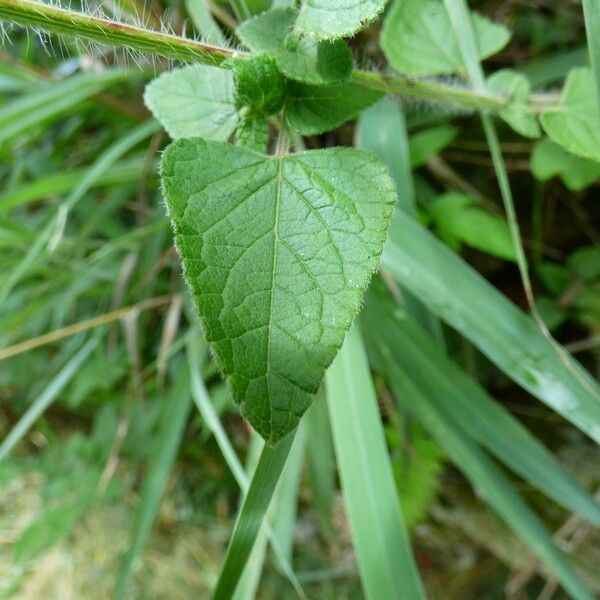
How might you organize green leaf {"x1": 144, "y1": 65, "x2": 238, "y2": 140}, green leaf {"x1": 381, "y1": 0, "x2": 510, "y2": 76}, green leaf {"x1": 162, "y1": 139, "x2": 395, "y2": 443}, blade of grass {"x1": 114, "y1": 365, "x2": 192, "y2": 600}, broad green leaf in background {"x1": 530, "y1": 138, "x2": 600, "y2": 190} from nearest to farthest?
1. green leaf {"x1": 162, "y1": 139, "x2": 395, "y2": 443}
2. green leaf {"x1": 144, "y1": 65, "x2": 238, "y2": 140}
3. green leaf {"x1": 381, "y1": 0, "x2": 510, "y2": 76}
4. broad green leaf in background {"x1": 530, "y1": 138, "x2": 600, "y2": 190}
5. blade of grass {"x1": 114, "y1": 365, "x2": 192, "y2": 600}

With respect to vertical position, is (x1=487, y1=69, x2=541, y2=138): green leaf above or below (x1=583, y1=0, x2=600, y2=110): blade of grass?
below

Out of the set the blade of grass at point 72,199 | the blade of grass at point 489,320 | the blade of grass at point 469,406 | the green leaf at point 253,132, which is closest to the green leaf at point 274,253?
the green leaf at point 253,132

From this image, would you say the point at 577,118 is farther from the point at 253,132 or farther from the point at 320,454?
the point at 320,454

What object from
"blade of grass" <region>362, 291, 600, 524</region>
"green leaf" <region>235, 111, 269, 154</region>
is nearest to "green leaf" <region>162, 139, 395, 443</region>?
"green leaf" <region>235, 111, 269, 154</region>

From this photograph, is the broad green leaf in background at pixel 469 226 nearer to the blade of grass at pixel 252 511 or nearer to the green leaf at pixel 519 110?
the green leaf at pixel 519 110

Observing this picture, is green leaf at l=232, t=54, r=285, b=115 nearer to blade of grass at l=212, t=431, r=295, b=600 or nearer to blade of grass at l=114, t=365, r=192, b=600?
blade of grass at l=212, t=431, r=295, b=600

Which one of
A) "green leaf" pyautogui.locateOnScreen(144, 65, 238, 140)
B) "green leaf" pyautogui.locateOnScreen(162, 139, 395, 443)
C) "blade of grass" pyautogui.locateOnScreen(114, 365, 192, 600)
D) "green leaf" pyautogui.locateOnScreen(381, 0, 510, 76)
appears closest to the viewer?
"green leaf" pyautogui.locateOnScreen(162, 139, 395, 443)

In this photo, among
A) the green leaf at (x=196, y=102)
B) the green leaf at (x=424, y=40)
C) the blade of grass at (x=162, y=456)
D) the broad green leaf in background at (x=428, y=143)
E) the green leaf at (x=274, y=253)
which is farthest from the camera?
the blade of grass at (x=162, y=456)

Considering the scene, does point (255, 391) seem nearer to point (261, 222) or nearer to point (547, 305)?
point (261, 222)
